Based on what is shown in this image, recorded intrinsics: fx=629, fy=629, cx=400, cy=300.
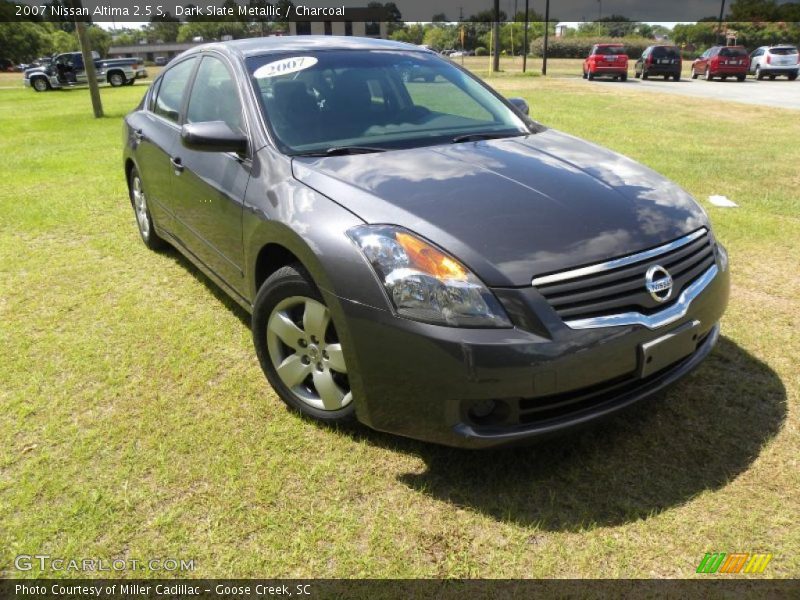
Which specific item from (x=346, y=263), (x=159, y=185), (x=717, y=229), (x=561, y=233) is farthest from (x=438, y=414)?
(x=717, y=229)

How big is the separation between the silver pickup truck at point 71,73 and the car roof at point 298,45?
26937 millimetres

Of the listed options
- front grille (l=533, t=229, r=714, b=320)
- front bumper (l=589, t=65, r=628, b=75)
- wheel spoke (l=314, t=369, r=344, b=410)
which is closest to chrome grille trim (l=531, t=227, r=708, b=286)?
front grille (l=533, t=229, r=714, b=320)

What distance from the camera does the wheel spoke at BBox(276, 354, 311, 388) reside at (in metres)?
2.77

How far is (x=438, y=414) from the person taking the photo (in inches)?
87.3

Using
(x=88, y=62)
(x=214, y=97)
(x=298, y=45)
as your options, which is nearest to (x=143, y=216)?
(x=214, y=97)

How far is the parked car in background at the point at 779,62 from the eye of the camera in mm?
26031

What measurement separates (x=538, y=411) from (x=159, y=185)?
3.18 metres

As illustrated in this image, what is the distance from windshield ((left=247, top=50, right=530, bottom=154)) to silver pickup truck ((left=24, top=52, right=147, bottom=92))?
2744cm

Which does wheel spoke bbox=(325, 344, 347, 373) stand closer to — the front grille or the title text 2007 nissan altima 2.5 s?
the title text 2007 nissan altima 2.5 s

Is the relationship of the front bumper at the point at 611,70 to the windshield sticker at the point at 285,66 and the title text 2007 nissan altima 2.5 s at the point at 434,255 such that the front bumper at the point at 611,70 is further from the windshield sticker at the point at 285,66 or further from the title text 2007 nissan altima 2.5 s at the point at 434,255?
the windshield sticker at the point at 285,66

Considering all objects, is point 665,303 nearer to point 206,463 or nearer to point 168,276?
point 206,463

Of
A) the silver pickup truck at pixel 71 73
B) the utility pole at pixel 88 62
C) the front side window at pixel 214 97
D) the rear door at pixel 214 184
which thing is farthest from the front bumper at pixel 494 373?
the silver pickup truck at pixel 71 73

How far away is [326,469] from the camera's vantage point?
2.57 metres

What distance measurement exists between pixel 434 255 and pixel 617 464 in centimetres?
116
